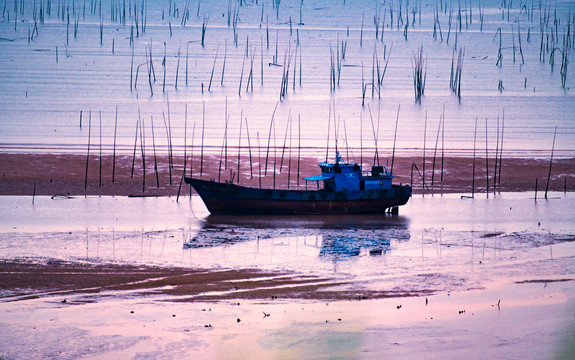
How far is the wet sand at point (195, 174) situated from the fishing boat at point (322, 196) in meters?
3.24

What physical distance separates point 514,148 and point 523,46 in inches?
1522

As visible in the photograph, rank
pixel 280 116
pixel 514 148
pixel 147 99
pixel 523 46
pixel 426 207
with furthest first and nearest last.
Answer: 1. pixel 523 46
2. pixel 147 99
3. pixel 280 116
4. pixel 514 148
5. pixel 426 207

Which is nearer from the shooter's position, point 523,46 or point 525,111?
point 525,111

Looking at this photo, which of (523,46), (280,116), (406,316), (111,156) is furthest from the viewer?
(523,46)

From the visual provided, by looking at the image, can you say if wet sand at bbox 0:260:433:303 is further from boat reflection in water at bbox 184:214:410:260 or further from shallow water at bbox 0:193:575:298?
boat reflection in water at bbox 184:214:410:260

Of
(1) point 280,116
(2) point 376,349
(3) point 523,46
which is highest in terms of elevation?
(3) point 523,46

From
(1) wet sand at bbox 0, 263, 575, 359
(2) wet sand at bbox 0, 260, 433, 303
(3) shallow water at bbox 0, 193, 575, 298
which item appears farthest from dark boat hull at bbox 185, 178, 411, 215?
(1) wet sand at bbox 0, 263, 575, 359

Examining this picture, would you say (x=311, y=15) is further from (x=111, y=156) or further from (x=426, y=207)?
(x=426, y=207)

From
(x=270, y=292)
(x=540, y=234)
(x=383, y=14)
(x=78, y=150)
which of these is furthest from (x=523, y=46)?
(x=270, y=292)

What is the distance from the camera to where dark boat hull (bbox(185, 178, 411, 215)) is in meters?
25.5

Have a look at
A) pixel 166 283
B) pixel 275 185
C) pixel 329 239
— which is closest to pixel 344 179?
pixel 275 185

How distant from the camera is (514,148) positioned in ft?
127

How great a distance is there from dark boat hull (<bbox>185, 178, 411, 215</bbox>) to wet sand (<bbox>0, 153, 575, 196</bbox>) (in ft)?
10.6

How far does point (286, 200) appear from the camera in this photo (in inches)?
1006
